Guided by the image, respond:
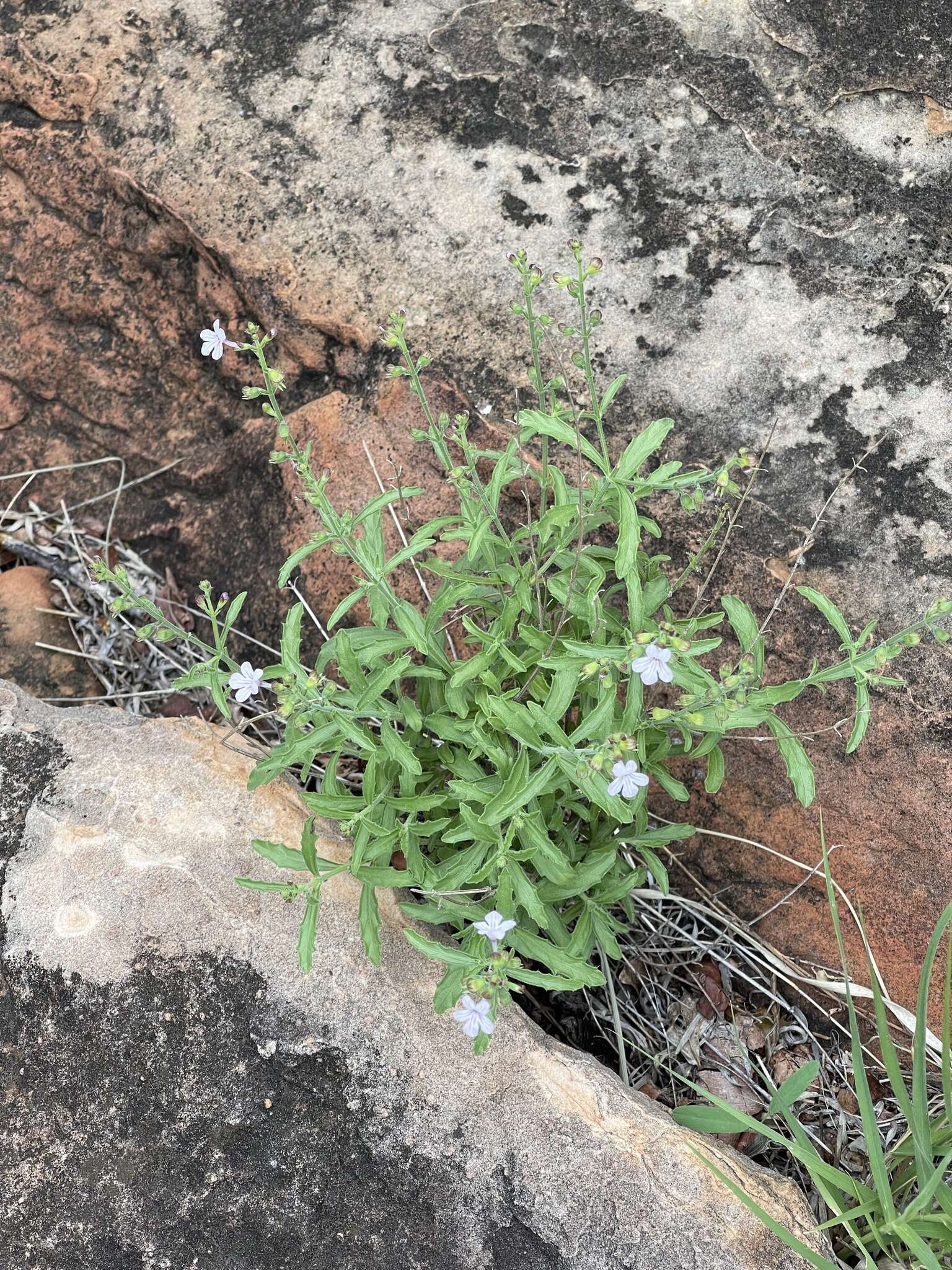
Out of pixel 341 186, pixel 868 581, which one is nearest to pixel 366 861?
pixel 868 581

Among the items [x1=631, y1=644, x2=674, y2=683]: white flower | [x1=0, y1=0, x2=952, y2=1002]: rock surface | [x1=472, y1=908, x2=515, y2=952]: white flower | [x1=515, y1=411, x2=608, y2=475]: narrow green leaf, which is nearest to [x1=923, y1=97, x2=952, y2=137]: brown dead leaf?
[x1=0, y1=0, x2=952, y2=1002]: rock surface

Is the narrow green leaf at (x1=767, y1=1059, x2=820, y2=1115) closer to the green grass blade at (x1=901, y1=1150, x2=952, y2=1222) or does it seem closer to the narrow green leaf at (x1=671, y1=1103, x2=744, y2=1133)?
the narrow green leaf at (x1=671, y1=1103, x2=744, y2=1133)

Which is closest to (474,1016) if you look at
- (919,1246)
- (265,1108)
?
(265,1108)

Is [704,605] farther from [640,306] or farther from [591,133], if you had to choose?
[591,133]

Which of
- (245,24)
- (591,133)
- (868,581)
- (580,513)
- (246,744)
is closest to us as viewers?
(580,513)

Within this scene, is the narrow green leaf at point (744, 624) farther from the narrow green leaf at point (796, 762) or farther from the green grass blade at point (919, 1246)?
the green grass blade at point (919, 1246)

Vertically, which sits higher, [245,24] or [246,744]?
[245,24]
